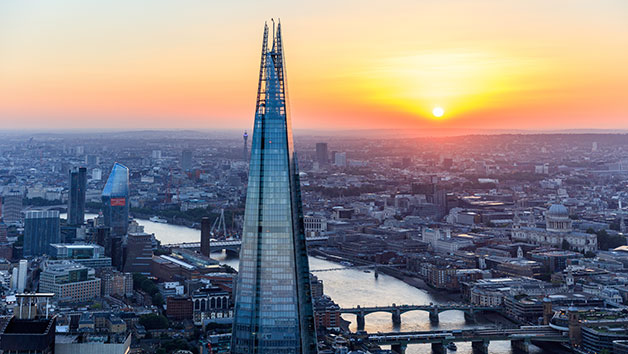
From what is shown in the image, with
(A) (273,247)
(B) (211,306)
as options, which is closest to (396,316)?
(B) (211,306)

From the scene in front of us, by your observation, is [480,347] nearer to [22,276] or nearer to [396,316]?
[396,316]

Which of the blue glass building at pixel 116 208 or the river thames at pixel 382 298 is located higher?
the blue glass building at pixel 116 208

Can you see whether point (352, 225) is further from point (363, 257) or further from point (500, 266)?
point (500, 266)

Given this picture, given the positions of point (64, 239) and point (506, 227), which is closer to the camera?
point (64, 239)

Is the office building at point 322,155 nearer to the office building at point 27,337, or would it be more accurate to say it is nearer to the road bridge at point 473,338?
the road bridge at point 473,338

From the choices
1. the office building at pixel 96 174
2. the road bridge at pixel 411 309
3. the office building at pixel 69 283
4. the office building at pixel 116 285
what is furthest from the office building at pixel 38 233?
the office building at pixel 96 174

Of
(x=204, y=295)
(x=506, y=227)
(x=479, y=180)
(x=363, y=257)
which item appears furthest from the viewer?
(x=479, y=180)

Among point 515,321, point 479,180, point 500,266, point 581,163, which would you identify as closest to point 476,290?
point 515,321
